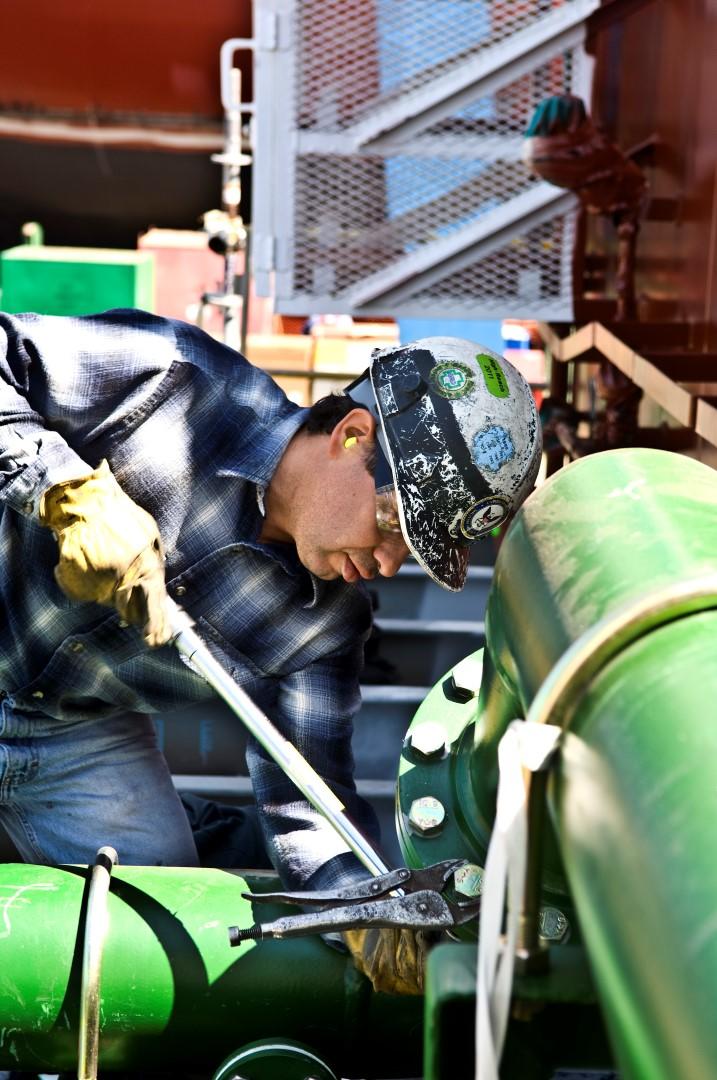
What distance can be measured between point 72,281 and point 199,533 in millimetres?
7790

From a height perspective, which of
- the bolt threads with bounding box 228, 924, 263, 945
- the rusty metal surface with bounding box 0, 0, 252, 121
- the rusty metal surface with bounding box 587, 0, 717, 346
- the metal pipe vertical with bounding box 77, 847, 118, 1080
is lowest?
the metal pipe vertical with bounding box 77, 847, 118, 1080

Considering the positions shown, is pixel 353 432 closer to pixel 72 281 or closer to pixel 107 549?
pixel 107 549

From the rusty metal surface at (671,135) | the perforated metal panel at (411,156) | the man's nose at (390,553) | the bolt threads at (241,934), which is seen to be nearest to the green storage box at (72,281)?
the perforated metal panel at (411,156)

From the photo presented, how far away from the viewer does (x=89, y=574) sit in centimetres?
174

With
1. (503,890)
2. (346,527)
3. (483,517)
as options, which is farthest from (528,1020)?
(346,527)

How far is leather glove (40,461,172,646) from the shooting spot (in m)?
1.73

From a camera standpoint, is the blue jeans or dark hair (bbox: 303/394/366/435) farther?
the blue jeans

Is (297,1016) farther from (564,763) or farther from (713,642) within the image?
(713,642)

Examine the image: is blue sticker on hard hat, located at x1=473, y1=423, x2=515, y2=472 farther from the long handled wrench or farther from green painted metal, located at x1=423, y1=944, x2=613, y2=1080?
green painted metal, located at x1=423, y1=944, x2=613, y2=1080

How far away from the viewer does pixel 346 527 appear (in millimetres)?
1943

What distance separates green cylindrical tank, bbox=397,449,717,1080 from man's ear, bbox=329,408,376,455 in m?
0.63

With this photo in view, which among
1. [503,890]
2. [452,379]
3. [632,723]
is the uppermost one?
[452,379]

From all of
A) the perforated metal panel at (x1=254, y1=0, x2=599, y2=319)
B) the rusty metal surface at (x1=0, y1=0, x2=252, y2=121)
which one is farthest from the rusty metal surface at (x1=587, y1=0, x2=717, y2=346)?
the rusty metal surface at (x1=0, y1=0, x2=252, y2=121)

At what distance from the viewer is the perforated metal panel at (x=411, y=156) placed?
427 centimetres
